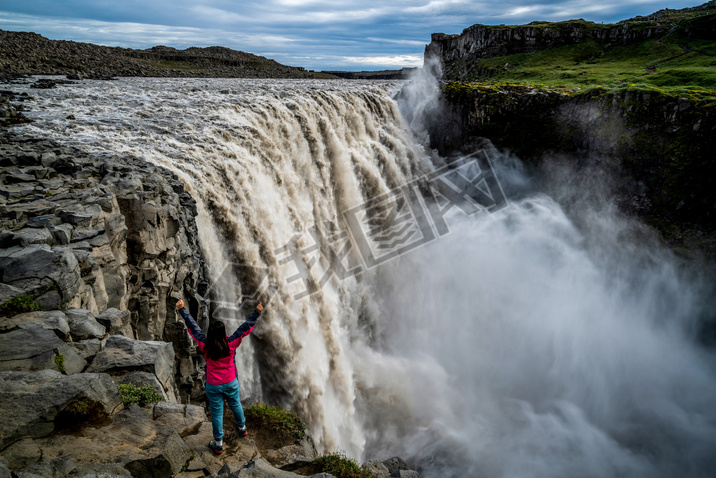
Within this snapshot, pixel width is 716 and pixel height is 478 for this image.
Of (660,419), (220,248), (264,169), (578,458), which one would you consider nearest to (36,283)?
(220,248)

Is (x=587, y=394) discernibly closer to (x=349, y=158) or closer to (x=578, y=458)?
(x=578, y=458)

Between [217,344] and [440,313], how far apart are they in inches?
700

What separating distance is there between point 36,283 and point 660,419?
832 inches

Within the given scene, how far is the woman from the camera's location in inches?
259

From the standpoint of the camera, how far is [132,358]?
6836 mm

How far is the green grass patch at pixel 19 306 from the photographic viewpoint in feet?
21.2

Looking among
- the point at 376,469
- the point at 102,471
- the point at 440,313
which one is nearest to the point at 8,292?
the point at 102,471

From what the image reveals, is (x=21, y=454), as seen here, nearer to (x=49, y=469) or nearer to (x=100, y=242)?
(x=49, y=469)

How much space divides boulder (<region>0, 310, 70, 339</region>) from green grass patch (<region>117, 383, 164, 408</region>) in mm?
1358

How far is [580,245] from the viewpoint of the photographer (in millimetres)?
26656

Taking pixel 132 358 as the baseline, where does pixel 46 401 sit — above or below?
above

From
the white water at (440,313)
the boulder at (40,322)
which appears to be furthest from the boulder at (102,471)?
the white water at (440,313)

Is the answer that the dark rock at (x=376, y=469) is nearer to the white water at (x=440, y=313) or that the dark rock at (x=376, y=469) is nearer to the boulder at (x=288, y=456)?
the boulder at (x=288, y=456)

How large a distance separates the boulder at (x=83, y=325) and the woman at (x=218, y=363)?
1484mm
